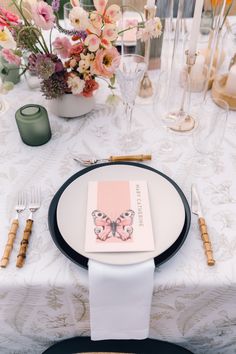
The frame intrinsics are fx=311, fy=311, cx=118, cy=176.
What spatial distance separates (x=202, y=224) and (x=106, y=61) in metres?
0.45

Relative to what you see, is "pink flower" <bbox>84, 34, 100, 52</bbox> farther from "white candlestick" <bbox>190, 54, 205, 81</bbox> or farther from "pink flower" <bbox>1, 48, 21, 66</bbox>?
"white candlestick" <bbox>190, 54, 205, 81</bbox>

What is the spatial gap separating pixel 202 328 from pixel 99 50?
678 millimetres

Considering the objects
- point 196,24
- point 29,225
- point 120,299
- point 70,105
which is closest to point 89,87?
point 70,105

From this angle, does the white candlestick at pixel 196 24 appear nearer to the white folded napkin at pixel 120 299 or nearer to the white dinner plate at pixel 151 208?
the white dinner plate at pixel 151 208

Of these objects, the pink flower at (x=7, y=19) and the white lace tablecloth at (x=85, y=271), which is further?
the pink flower at (x=7, y=19)

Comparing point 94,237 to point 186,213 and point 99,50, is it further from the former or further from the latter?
point 99,50

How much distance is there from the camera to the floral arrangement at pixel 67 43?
0.71m

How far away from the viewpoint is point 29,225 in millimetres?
636

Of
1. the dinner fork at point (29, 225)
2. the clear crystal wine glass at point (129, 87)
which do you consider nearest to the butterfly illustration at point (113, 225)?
the dinner fork at point (29, 225)

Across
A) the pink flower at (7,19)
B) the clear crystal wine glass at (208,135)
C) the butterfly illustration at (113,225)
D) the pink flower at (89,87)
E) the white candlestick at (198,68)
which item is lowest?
the butterfly illustration at (113,225)

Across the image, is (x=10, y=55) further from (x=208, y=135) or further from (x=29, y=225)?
(x=208, y=135)

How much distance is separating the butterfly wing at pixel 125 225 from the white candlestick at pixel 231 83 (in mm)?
538

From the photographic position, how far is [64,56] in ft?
2.63

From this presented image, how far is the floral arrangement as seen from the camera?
71 centimetres
